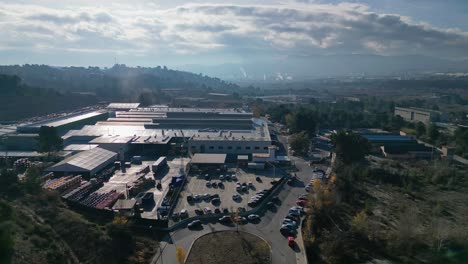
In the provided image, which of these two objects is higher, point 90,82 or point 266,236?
point 90,82

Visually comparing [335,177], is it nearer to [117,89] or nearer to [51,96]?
[51,96]

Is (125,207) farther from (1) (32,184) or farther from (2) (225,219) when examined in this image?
(2) (225,219)

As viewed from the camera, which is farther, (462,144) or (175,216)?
(462,144)

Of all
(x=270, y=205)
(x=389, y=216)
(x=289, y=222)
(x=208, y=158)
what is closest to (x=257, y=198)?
(x=270, y=205)

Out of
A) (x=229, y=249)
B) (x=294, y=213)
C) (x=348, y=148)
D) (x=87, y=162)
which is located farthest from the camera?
(x=348, y=148)

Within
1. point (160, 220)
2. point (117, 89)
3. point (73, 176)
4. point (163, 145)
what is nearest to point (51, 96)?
point (117, 89)

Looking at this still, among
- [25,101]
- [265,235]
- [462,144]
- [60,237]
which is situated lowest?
[265,235]

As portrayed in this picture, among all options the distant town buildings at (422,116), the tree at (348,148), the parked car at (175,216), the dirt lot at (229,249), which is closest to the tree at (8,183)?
the parked car at (175,216)
